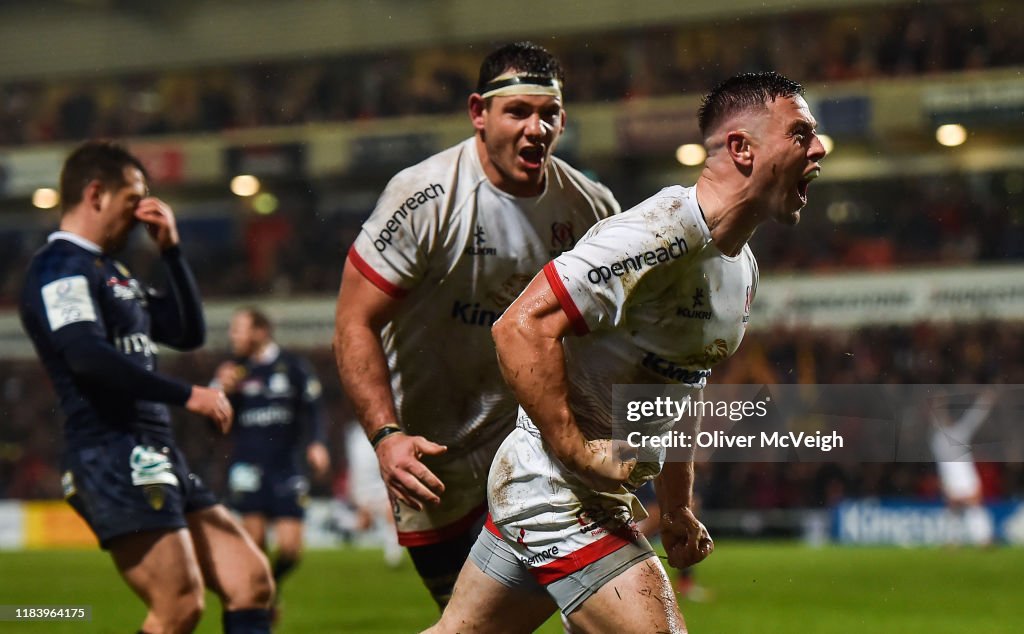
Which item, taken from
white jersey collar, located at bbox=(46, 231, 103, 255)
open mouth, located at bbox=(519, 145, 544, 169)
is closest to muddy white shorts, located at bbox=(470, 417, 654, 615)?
open mouth, located at bbox=(519, 145, 544, 169)

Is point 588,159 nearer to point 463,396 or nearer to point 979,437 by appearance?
point 979,437

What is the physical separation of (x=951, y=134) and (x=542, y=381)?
1596cm

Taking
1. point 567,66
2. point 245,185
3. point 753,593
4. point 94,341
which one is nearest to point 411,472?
point 94,341

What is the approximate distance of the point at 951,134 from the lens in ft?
58.0

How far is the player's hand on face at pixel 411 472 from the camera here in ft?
11.8

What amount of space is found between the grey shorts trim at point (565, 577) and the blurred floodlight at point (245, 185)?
1680 centimetres

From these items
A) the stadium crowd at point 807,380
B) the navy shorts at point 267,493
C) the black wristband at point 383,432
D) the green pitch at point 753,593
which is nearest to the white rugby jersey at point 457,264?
the black wristband at point 383,432

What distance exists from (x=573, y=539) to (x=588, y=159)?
13966mm

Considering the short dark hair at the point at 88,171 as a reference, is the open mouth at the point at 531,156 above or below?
below

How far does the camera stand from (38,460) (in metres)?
19.2

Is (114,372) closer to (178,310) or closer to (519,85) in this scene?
(178,310)

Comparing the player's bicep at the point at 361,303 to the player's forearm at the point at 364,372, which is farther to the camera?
the player's bicep at the point at 361,303

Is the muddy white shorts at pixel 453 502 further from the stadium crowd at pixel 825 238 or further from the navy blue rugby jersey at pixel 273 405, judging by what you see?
the stadium crowd at pixel 825 238

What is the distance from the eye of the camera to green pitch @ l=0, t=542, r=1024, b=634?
355 inches
